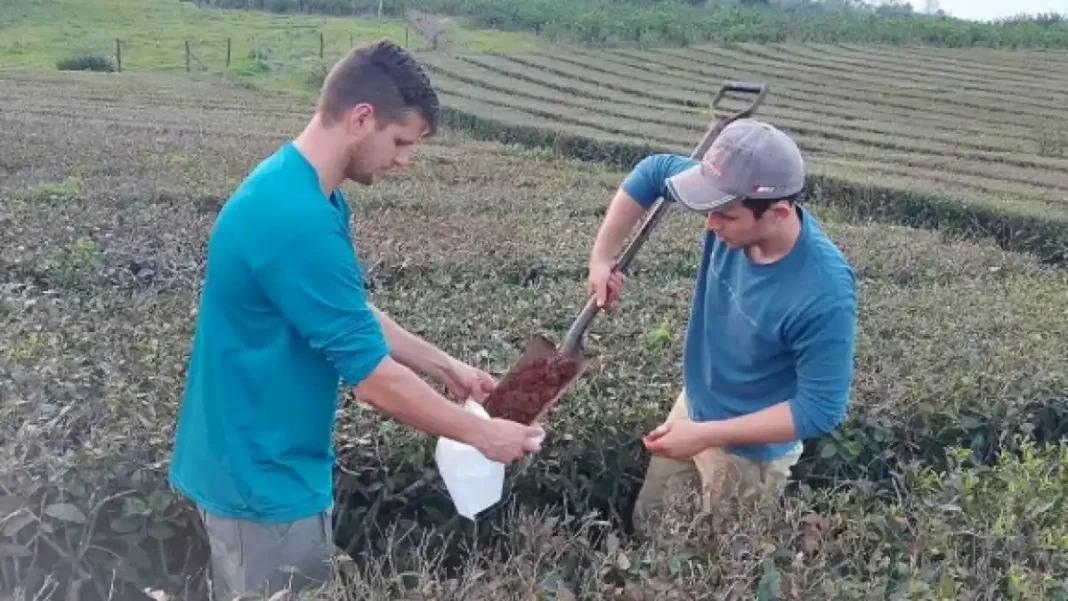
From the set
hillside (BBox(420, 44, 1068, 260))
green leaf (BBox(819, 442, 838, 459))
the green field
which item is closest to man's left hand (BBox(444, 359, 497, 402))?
the green field

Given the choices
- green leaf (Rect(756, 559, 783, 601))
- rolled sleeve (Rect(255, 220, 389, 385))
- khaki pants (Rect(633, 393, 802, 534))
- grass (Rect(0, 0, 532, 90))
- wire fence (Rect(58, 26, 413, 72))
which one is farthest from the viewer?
grass (Rect(0, 0, 532, 90))

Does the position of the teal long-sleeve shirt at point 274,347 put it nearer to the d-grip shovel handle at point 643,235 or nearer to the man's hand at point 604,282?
the d-grip shovel handle at point 643,235

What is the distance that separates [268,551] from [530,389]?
852 mm

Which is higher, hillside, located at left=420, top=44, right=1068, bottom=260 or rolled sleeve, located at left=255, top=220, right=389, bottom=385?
rolled sleeve, located at left=255, top=220, right=389, bottom=385

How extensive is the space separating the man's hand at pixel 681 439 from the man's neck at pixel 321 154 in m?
1.28

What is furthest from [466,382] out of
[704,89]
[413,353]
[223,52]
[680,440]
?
[223,52]

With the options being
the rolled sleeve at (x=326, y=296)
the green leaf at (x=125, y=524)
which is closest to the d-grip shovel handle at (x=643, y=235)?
the rolled sleeve at (x=326, y=296)

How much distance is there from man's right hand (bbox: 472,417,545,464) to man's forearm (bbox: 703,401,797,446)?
2.08ft

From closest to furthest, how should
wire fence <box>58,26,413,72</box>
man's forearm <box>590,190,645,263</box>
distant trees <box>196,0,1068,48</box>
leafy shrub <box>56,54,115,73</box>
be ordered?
1. man's forearm <box>590,190,645,263</box>
2. leafy shrub <box>56,54,115,73</box>
3. wire fence <box>58,26,413,72</box>
4. distant trees <box>196,0,1068,48</box>

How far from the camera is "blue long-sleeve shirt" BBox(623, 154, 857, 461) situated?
116 inches

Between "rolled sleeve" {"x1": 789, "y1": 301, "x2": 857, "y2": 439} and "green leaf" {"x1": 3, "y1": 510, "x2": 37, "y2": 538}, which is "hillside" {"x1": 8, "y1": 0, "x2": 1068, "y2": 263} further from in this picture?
"green leaf" {"x1": 3, "y1": 510, "x2": 37, "y2": 538}

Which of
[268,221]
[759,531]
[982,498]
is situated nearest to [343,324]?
[268,221]

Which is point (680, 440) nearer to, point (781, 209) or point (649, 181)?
point (781, 209)

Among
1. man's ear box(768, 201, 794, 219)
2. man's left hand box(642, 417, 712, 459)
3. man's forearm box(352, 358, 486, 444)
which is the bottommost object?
man's left hand box(642, 417, 712, 459)
